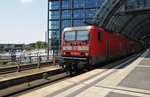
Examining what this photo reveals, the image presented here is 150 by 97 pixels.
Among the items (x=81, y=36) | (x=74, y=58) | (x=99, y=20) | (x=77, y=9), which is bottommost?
(x=74, y=58)

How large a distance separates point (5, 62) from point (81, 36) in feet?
27.4

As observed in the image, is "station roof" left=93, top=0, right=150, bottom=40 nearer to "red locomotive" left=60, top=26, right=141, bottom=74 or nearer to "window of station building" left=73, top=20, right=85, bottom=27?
"red locomotive" left=60, top=26, right=141, bottom=74

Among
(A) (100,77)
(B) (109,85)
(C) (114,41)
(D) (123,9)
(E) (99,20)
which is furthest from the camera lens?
(D) (123,9)

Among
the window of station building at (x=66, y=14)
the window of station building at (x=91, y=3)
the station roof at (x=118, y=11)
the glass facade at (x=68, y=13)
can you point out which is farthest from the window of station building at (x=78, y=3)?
the station roof at (x=118, y=11)

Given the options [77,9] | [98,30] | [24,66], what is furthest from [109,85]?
[77,9]

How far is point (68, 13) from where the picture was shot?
67.9 m

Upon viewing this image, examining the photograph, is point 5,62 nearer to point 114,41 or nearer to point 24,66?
point 24,66

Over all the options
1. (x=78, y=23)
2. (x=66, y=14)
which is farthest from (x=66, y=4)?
(x=78, y=23)

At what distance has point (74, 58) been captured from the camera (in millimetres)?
17375

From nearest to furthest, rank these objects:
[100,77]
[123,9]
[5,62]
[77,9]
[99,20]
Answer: [100,77] → [5,62] → [99,20] → [123,9] → [77,9]

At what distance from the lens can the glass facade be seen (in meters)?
63.3

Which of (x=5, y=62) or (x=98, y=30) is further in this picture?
(x=5, y=62)

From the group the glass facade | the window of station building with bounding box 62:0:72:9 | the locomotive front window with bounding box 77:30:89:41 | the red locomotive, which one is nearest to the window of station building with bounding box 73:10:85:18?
the glass facade

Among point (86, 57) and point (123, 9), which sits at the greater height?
point (123, 9)
